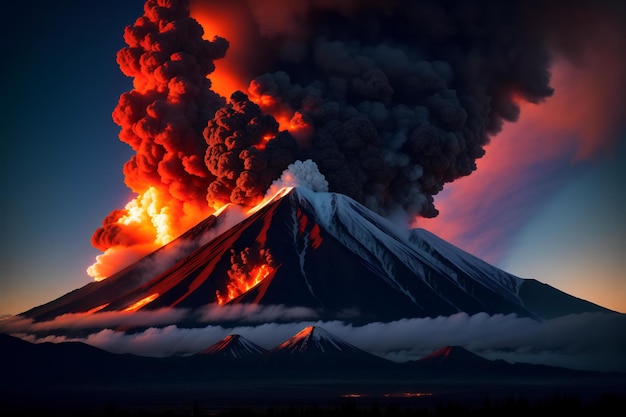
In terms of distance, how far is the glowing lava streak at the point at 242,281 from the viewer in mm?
98938

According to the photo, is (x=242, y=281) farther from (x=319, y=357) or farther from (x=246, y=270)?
(x=319, y=357)

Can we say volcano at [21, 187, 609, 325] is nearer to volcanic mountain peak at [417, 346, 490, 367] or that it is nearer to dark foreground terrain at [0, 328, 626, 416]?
volcanic mountain peak at [417, 346, 490, 367]

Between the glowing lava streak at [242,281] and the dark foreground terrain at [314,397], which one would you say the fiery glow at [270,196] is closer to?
the glowing lava streak at [242,281]

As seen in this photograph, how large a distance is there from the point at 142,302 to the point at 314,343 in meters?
19.0

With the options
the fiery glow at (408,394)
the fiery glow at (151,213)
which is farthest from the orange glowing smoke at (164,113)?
the fiery glow at (408,394)

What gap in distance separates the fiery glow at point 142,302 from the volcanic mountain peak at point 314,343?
580 inches

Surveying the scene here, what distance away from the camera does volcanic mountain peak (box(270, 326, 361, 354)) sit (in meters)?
90.8

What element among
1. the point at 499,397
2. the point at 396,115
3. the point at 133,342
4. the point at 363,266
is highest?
the point at 396,115

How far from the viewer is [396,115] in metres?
103

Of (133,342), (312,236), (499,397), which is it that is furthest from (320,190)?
(499,397)

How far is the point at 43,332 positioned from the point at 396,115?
125 ft

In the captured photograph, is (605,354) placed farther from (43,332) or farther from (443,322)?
(43,332)

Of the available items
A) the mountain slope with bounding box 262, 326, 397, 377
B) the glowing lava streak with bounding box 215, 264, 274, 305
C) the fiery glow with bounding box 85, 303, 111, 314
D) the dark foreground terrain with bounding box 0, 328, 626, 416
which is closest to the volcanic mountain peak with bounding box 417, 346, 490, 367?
the dark foreground terrain with bounding box 0, 328, 626, 416

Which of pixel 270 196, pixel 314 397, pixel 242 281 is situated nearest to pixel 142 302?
pixel 242 281
